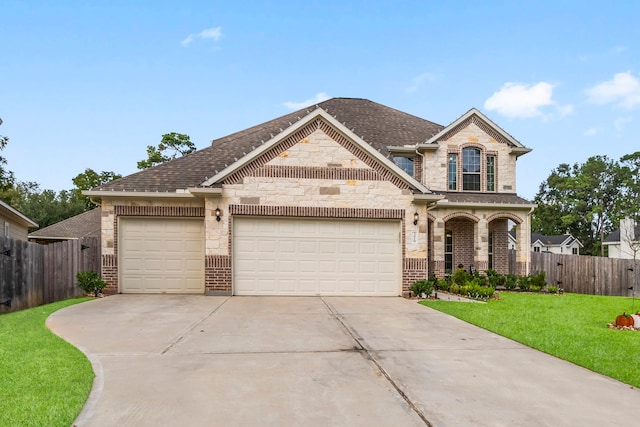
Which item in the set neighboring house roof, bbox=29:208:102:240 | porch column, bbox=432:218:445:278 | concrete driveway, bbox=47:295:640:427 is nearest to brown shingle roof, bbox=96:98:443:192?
porch column, bbox=432:218:445:278

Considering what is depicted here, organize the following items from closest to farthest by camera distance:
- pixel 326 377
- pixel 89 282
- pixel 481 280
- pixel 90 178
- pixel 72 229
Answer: pixel 326 377
pixel 89 282
pixel 481 280
pixel 72 229
pixel 90 178

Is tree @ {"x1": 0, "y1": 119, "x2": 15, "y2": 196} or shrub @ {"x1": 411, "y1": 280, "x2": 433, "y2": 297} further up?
tree @ {"x1": 0, "y1": 119, "x2": 15, "y2": 196}

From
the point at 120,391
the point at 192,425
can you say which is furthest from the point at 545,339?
the point at 120,391

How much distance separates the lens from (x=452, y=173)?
17.7 m

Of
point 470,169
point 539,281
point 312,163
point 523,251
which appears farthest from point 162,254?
point 523,251

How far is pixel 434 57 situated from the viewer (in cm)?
1752

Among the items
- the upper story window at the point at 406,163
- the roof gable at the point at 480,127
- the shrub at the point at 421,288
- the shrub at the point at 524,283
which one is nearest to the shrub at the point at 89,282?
the shrub at the point at 421,288

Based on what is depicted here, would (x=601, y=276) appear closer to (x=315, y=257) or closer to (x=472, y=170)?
(x=472, y=170)

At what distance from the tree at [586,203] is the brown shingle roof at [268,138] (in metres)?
44.2

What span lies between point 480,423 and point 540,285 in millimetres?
14559

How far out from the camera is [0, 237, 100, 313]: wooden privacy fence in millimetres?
10039

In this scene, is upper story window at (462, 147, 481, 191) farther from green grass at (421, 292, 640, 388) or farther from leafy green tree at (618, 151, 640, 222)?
leafy green tree at (618, 151, 640, 222)

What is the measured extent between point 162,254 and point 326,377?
9.89 metres

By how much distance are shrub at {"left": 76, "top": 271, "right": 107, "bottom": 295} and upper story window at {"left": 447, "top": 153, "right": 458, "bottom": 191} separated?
539 inches
